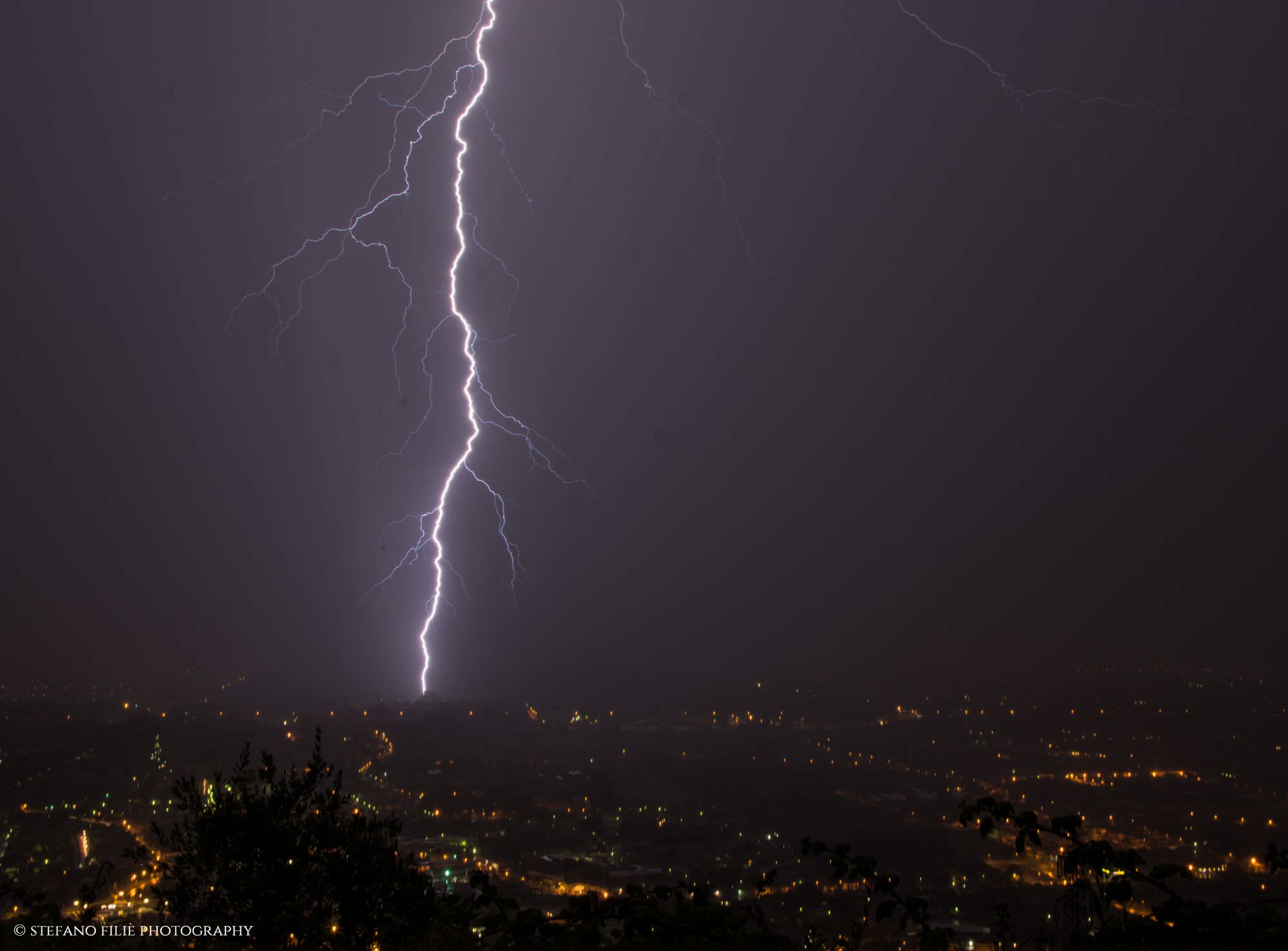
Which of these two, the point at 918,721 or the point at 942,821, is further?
the point at 918,721

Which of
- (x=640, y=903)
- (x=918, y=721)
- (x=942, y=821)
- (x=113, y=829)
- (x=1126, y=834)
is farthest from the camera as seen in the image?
(x=918, y=721)

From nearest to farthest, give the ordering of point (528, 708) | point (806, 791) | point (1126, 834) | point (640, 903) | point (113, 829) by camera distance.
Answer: point (640, 903) → point (113, 829) → point (1126, 834) → point (806, 791) → point (528, 708)

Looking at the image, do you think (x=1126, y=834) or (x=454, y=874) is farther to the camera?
(x=1126, y=834)

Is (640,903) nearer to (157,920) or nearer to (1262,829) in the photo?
(157,920)

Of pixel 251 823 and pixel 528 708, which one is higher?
pixel 251 823

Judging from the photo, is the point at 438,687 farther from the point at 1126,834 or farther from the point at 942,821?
the point at 1126,834

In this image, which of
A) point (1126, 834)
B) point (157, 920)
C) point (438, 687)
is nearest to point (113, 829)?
point (157, 920)

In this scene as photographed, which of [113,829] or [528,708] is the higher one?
[113,829]

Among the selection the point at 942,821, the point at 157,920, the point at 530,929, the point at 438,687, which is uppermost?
the point at 530,929

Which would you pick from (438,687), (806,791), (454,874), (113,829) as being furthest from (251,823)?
(438,687)
